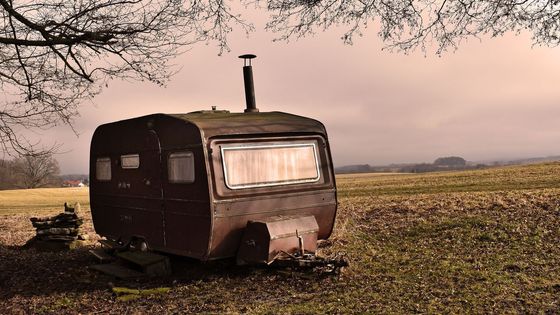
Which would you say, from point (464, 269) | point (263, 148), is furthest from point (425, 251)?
point (263, 148)

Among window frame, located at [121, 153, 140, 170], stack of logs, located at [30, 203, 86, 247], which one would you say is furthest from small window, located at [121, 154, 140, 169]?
stack of logs, located at [30, 203, 86, 247]

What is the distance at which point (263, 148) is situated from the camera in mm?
8742

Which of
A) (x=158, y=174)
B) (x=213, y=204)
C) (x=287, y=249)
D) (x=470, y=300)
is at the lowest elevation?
(x=470, y=300)

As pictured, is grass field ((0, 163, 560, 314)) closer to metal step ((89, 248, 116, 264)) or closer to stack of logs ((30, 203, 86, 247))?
metal step ((89, 248, 116, 264))

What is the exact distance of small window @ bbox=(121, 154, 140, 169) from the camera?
977 cm

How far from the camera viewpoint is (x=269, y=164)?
28.9ft

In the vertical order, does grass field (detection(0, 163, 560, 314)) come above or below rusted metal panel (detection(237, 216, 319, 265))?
below

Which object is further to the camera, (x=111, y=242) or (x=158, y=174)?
(x=111, y=242)

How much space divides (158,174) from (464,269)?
569 centimetres

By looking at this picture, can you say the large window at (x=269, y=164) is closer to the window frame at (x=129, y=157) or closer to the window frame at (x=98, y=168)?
the window frame at (x=129, y=157)

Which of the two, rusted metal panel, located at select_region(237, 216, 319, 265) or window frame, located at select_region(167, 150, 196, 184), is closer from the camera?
rusted metal panel, located at select_region(237, 216, 319, 265)

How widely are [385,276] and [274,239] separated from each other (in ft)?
6.47

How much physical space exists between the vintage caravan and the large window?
0.7 inches

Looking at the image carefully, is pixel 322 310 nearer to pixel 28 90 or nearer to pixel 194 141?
pixel 194 141
